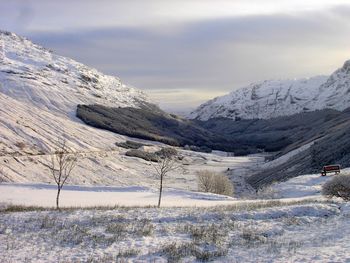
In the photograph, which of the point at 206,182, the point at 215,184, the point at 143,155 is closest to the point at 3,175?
the point at 206,182

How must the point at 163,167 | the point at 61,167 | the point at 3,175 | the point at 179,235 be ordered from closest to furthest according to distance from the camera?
the point at 179,235, the point at 61,167, the point at 163,167, the point at 3,175

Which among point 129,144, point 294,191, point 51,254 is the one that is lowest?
point 51,254

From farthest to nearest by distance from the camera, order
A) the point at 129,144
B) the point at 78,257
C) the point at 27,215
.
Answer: the point at 129,144
the point at 27,215
the point at 78,257

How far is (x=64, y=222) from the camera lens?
22344 mm

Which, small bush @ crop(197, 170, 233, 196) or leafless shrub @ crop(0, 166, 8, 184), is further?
leafless shrub @ crop(0, 166, 8, 184)

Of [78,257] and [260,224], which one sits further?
[260,224]

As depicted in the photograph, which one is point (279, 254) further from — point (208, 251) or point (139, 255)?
point (139, 255)

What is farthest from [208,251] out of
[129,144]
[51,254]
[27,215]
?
[129,144]

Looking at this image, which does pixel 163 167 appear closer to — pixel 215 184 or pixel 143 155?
pixel 215 184

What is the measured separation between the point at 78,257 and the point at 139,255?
197cm

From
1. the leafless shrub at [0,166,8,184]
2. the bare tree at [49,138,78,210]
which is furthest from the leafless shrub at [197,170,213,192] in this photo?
the leafless shrub at [0,166,8,184]

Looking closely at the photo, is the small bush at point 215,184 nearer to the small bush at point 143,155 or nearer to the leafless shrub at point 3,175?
the leafless shrub at point 3,175

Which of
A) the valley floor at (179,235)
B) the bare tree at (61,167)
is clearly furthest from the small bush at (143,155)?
the valley floor at (179,235)

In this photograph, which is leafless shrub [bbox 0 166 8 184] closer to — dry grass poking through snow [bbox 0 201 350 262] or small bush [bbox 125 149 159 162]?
dry grass poking through snow [bbox 0 201 350 262]
